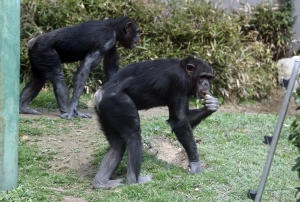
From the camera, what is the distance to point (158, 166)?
682 cm

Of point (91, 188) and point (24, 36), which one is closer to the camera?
point (91, 188)

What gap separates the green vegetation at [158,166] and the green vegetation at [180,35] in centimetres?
291

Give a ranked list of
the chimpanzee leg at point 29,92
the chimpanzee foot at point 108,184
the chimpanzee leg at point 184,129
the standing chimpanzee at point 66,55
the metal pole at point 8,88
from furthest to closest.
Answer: the chimpanzee leg at point 29,92
the standing chimpanzee at point 66,55
the chimpanzee leg at point 184,129
the chimpanzee foot at point 108,184
the metal pole at point 8,88

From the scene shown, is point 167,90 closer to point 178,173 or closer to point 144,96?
point 144,96

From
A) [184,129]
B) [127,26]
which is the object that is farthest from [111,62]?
[184,129]

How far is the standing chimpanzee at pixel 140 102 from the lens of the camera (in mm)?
6262

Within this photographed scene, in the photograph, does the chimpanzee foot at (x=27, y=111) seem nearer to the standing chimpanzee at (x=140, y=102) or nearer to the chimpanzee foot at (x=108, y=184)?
the standing chimpanzee at (x=140, y=102)

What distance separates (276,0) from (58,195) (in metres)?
10.1

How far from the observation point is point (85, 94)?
451 inches

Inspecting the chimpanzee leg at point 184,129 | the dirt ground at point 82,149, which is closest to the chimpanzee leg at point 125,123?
the chimpanzee leg at point 184,129

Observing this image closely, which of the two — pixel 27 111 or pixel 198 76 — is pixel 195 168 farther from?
pixel 27 111

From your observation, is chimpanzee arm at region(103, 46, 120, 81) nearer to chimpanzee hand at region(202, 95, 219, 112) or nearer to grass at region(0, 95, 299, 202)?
grass at region(0, 95, 299, 202)

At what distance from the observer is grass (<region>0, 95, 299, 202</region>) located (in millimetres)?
5832

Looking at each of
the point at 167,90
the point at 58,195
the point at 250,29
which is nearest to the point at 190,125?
the point at 167,90
